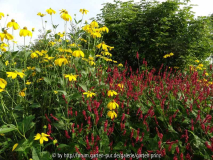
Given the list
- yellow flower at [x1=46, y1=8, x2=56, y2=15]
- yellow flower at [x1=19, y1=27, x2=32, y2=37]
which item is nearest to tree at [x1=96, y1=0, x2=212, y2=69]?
yellow flower at [x1=46, y1=8, x2=56, y2=15]

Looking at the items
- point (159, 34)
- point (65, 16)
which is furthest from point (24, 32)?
point (159, 34)

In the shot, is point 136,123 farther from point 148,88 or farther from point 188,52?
point 188,52

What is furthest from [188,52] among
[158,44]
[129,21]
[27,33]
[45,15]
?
[27,33]

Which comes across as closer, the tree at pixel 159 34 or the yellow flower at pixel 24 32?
the yellow flower at pixel 24 32

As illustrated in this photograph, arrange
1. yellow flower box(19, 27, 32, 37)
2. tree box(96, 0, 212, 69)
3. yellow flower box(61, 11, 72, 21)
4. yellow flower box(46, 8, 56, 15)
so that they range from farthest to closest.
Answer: tree box(96, 0, 212, 69)
yellow flower box(46, 8, 56, 15)
yellow flower box(61, 11, 72, 21)
yellow flower box(19, 27, 32, 37)

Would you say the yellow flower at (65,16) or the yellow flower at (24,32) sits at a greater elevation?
the yellow flower at (65,16)

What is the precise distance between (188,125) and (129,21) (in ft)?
15.1

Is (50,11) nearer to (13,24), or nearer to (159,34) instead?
(13,24)

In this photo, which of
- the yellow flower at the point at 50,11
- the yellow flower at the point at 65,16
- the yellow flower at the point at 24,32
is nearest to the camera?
the yellow flower at the point at 24,32

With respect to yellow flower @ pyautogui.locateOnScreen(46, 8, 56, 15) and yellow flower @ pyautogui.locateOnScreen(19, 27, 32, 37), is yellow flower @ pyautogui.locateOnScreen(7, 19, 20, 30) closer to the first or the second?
yellow flower @ pyautogui.locateOnScreen(19, 27, 32, 37)

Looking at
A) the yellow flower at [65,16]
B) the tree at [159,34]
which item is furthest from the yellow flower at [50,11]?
the tree at [159,34]

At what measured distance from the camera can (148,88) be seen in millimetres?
2865

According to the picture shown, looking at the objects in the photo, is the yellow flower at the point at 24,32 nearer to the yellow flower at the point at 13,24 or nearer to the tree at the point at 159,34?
the yellow flower at the point at 13,24

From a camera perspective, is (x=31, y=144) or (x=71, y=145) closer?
(x=31, y=144)
